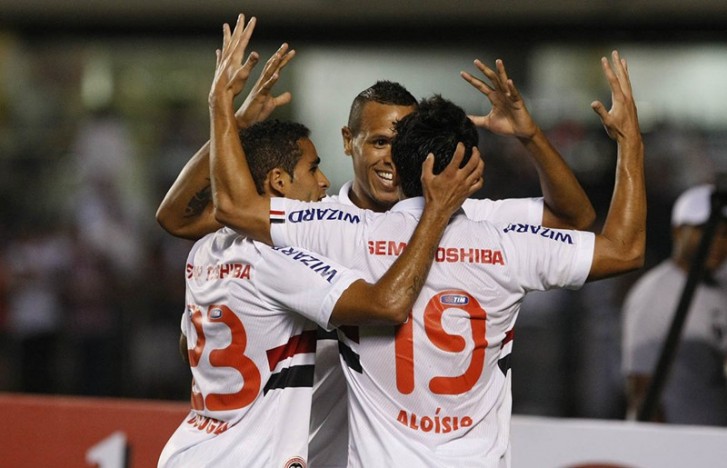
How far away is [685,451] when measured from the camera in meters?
4.83

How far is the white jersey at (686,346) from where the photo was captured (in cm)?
646

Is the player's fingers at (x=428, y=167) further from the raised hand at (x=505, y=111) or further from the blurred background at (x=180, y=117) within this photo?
the blurred background at (x=180, y=117)

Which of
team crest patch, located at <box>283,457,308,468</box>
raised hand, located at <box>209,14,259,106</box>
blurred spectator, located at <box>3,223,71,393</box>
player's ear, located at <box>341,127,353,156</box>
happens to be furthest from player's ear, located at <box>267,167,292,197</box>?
blurred spectator, located at <box>3,223,71,393</box>

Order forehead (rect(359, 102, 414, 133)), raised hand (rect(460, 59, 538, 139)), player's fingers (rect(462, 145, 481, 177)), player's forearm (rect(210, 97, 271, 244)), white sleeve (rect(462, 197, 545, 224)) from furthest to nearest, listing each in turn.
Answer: forehead (rect(359, 102, 414, 133)) → white sleeve (rect(462, 197, 545, 224)) → raised hand (rect(460, 59, 538, 139)) → player's forearm (rect(210, 97, 271, 244)) → player's fingers (rect(462, 145, 481, 177))

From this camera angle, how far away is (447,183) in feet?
10.5

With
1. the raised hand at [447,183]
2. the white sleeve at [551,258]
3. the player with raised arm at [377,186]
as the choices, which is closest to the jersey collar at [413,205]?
the raised hand at [447,183]

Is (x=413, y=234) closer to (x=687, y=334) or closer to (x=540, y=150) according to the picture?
(x=540, y=150)

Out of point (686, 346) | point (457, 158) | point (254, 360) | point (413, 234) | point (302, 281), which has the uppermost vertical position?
point (457, 158)

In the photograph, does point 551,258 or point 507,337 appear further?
point 507,337

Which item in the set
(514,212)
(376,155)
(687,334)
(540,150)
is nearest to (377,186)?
(376,155)

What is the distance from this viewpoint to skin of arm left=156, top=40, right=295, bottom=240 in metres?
3.83

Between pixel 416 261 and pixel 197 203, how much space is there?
113 centimetres

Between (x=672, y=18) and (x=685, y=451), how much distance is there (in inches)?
262

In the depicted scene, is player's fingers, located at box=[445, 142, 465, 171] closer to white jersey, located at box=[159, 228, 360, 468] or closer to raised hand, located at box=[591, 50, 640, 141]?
white jersey, located at box=[159, 228, 360, 468]
